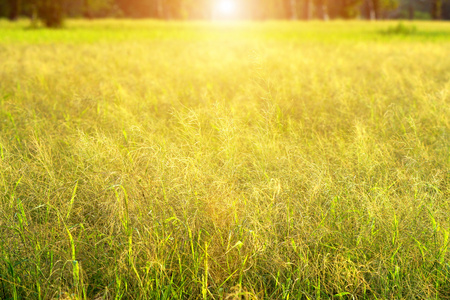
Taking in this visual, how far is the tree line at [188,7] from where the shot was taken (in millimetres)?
22000

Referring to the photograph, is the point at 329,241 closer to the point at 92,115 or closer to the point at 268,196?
the point at 268,196

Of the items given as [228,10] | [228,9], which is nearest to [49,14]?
[228,10]

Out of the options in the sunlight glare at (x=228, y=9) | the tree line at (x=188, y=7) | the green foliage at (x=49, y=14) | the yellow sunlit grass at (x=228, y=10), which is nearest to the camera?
the green foliage at (x=49, y=14)

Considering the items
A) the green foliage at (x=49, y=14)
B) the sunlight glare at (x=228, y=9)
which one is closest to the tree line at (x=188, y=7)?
the green foliage at (x=49, y=14)

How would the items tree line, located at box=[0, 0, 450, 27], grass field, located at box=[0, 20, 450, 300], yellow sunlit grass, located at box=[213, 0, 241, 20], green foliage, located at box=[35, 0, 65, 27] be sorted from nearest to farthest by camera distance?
grass field, located at box=[0, 20, 450, 300] → green foliage, located at box=[35, 0, 65, 27] → tree line, located at box=[0, 0, 450, 27] → yellow sunlit grass, located at box=[213, 0, 241, 20]

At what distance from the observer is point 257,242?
1.76 metres

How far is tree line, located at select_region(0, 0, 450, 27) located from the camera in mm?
22000

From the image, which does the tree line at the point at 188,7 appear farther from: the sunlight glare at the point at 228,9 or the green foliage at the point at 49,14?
the sunlight glare at the point at 228,9

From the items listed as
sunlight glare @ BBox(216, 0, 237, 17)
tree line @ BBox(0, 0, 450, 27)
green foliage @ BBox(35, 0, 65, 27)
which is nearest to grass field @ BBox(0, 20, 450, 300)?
green foliage @ BBox(35, 0, 65, 27)

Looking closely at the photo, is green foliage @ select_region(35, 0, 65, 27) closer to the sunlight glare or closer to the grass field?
the grass field

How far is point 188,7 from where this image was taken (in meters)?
63.1

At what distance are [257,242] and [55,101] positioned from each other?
11.2 feet

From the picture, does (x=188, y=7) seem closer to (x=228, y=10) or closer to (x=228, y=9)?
(x=228, y=10)

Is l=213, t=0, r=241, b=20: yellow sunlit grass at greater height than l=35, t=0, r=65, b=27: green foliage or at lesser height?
greater
